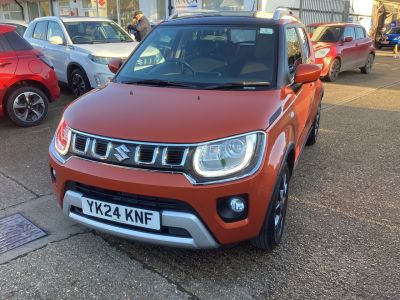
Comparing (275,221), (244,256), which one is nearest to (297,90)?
(275,221)

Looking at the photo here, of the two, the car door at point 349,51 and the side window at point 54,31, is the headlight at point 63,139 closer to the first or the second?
the side window at point 54,31

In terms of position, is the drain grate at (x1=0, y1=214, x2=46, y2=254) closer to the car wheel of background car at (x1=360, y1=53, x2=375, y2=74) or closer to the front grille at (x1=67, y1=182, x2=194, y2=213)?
the front grille at (x1=67, y1=182, x2=194, y2=213)

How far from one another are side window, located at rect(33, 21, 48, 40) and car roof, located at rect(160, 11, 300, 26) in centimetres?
586

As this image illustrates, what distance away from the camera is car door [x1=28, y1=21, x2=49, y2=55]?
9062mm

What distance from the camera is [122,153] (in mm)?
2611

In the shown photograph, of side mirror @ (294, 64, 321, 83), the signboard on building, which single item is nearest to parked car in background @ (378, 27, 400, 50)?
the signboard on building

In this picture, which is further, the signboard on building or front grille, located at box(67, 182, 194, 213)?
the signboard on building

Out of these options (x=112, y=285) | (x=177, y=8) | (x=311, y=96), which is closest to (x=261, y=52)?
(x=311, y=96)

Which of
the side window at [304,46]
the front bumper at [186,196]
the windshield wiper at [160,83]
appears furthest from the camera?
the side window at [304,46]

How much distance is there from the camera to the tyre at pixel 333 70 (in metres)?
11.6

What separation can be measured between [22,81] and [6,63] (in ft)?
1.13

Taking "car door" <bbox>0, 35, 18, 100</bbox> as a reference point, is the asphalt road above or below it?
below

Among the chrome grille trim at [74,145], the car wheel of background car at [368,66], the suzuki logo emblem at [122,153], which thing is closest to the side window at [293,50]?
the suzuki logo emblem at [122,153]

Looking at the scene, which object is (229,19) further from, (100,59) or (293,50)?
(100,59)
